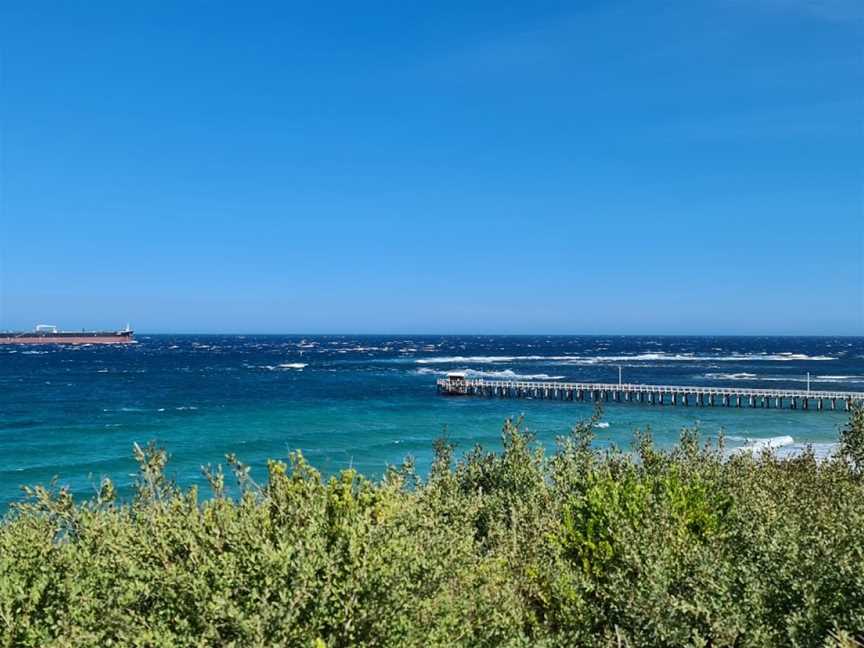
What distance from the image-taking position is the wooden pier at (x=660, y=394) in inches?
2970

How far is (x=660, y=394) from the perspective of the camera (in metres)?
81.9

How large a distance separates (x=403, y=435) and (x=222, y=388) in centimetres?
4062

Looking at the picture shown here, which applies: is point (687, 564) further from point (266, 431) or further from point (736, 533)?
point (266, 431)

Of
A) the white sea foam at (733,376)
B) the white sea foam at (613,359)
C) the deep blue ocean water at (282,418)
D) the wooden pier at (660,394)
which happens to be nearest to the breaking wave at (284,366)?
the deep blue ocean water at (282,418)

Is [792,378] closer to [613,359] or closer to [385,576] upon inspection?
[613,359]

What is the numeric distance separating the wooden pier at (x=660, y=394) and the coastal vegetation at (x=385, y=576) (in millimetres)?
63402

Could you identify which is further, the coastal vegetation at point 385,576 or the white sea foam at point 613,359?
the white sea foam at point 613,359

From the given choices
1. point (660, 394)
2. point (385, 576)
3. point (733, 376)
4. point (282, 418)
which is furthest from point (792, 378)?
point (385, 576)

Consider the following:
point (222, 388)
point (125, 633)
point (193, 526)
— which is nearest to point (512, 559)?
point (193, 526)

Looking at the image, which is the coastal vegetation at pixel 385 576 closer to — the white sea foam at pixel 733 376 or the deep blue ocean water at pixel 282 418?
the deep blue ocean water at pixel 282 418

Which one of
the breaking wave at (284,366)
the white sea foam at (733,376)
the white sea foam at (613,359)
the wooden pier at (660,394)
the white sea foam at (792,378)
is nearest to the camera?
the wooden pier at (660,394)

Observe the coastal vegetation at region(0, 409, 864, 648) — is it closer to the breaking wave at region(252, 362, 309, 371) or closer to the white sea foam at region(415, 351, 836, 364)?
the breaking wave at region(252, 362, 309, 371)

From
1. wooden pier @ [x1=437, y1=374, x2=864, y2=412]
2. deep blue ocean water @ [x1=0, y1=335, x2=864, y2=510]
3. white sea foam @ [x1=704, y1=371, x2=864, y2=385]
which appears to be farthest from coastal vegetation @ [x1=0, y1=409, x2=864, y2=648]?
white sea foam @ [x1=704, y1=371, x2=864, y2=385]

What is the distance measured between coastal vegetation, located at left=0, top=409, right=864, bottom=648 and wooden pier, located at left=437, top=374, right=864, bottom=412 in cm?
6340
